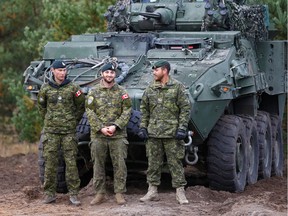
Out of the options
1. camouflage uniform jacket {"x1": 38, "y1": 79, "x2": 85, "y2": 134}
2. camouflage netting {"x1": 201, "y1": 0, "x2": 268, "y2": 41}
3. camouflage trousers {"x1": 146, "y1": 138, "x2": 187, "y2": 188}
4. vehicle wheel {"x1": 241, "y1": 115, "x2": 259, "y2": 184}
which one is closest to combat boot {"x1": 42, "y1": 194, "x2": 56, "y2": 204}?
camouflage uniform jacket {"x1": 38, "y1": 79, "x2": 85, "y2": 134}

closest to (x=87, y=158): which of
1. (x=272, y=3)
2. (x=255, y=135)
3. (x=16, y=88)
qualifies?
(x=255, y=135)

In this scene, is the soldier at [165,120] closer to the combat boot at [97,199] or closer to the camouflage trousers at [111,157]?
the camouflage trousers at [111,157]

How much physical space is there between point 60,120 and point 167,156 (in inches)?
54.1

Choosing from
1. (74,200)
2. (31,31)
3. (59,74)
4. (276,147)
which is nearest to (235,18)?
(276,147)

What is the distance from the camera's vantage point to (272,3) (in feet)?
59.2

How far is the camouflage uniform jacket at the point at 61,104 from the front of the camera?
442 inches

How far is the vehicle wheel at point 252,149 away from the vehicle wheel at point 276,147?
5.06ft

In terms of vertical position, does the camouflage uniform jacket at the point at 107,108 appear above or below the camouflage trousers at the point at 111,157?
above

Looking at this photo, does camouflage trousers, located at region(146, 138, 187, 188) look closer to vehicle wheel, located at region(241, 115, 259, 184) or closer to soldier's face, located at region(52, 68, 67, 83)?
soldier's face, located at region(52, 68, 67, 83)

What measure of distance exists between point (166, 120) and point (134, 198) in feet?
3.64

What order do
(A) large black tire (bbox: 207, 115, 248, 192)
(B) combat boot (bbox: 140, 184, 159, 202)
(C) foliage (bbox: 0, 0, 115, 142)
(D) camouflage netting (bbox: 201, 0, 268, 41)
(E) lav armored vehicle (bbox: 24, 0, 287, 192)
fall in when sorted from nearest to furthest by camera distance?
(B) combat boot (bbox: 140, 184, 159, 202), (E) lav armored vehicle (bbox: 24, 0, 287, 192), (A) large black tire (bbox: 207, 115, 248, 192), (D) camouflage netting (bbox: 201, 0, 268, 41), (C) foliage (bbox: 0, 0, 115, 142)

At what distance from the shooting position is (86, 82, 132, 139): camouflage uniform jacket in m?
11.0

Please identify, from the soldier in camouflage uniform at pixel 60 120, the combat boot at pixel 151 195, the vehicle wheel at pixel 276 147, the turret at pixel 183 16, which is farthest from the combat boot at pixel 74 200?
the vehicle wheel at pixel 276 147

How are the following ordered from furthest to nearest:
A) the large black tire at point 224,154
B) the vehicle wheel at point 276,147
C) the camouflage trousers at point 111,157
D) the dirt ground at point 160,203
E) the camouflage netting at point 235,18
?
1. the vehicle wheel at point 276,147
2. the camouflage netting at point 235,18
3. the large black tire at point 224,154
4. the camouflage trousers at point 111,157
5. the dirt ground at point 160,203
